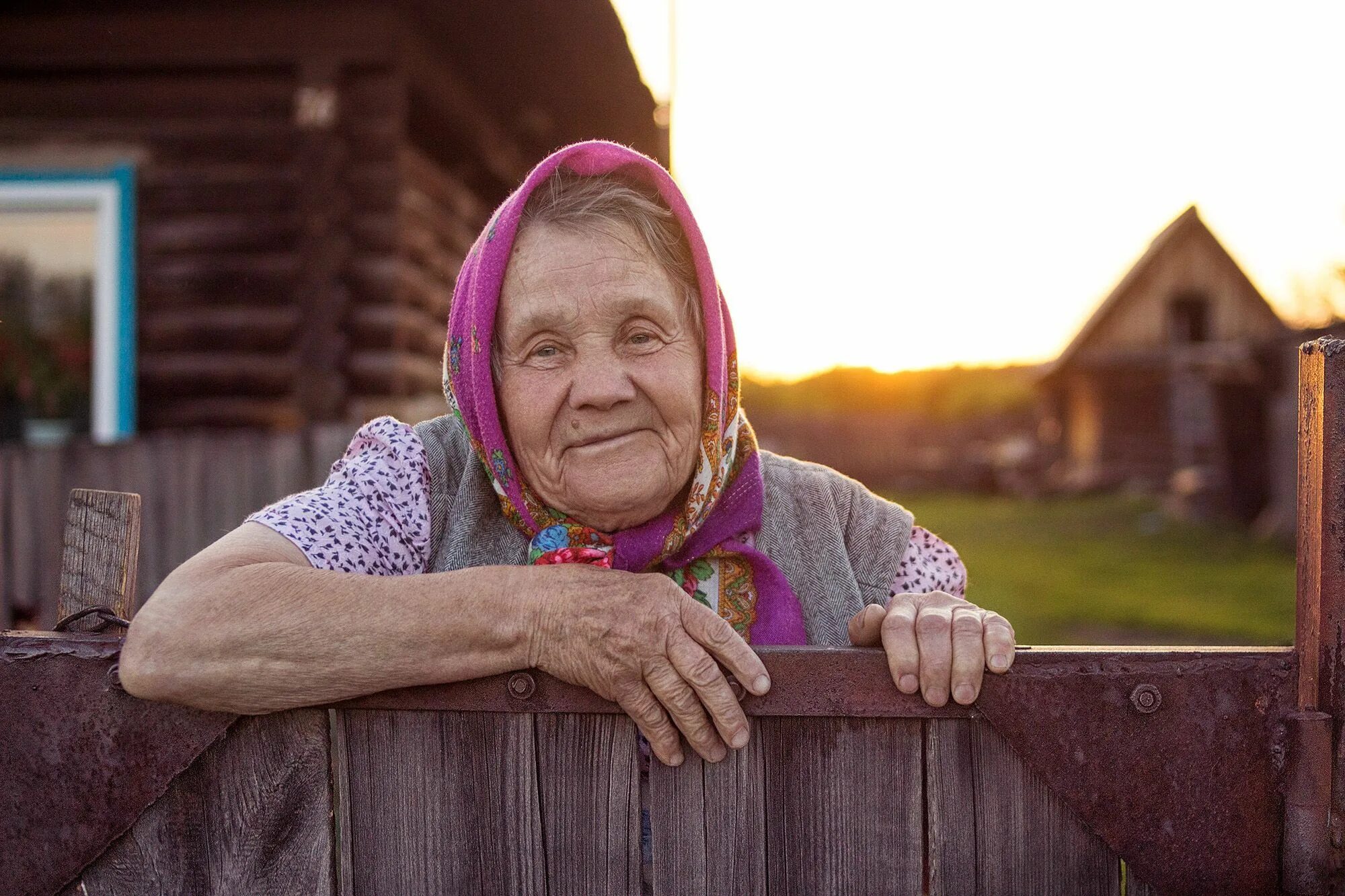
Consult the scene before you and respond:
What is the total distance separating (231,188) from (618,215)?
13.6ft

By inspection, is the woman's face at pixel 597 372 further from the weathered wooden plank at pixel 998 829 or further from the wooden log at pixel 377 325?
the wooden log at pixel 377 325

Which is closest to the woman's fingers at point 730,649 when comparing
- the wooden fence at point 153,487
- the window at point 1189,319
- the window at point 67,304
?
the wooden fence at point 153,487

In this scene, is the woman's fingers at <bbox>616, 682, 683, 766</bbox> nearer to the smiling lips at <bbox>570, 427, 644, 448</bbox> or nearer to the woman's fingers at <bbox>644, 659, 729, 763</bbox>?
the woman's fingers at <bbox>644, 659, 729, 763</bbox>

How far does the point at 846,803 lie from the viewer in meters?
1.41

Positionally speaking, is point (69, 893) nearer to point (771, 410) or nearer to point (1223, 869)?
point (1223, 869)

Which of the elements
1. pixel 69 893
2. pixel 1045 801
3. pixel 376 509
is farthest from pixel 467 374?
pixel 1045 801

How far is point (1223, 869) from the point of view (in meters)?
1.34

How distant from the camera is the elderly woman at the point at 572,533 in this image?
1396 millimetres

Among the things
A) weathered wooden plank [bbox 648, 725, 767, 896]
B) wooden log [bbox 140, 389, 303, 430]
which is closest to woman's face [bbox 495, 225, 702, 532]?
weathered wooden plank [bbox 648, 725, 767, 896]

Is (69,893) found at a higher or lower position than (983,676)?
lower

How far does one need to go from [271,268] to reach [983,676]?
15.8 feet

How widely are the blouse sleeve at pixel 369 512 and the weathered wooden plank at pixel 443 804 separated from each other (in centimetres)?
33

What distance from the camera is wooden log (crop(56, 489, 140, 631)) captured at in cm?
156

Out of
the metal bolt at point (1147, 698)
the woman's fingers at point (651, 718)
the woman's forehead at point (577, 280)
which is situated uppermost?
the woman's forehead at point (577, 280)
